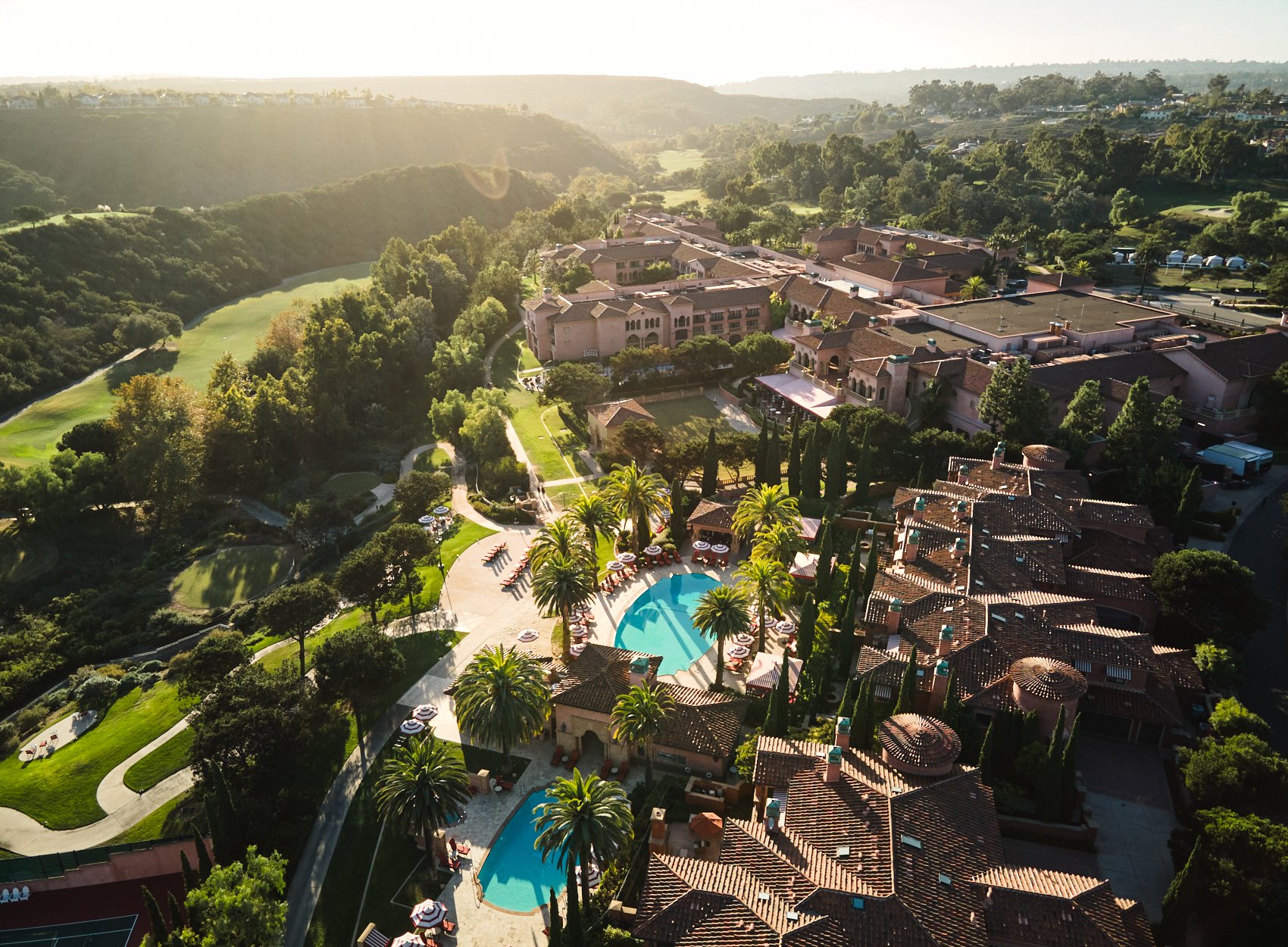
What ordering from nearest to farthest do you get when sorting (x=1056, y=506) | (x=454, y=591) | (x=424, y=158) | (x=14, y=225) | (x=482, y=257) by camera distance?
(x=1056, y=506), (x=454, y=591), (x=14, y=225), (x=482, y=257), (x=424, y=158)

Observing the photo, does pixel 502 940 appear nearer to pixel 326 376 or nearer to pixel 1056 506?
pixel 1056 506

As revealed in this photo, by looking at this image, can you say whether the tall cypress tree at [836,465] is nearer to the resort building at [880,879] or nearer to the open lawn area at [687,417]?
the open lawn area at [687,417]

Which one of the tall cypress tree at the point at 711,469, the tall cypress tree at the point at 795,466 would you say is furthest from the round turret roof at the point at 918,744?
the tall cypress tree at the point at 711,469

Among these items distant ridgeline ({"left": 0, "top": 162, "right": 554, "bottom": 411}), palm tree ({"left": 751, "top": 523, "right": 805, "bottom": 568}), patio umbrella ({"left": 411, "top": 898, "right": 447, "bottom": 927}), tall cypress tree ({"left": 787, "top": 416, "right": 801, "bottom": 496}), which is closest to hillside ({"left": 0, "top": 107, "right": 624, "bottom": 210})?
distant ridgeline ({"left": 0, "top": 162, "right": 554, "bottom": 411})

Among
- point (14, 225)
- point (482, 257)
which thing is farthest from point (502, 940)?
point (14, 225)

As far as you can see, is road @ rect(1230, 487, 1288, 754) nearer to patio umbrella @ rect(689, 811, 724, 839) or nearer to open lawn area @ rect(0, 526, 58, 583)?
patio umbrella @ rect(689, 811, 724, 839)

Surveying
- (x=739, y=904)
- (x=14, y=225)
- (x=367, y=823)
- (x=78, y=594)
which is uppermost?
(x=14, y=225)

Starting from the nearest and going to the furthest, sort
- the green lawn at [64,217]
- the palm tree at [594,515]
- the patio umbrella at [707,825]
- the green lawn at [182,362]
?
the patio umbrella at [707,825] < the palm tree at [594,515] < the green lawn at [182,362] < the green lawn at [64,217]
